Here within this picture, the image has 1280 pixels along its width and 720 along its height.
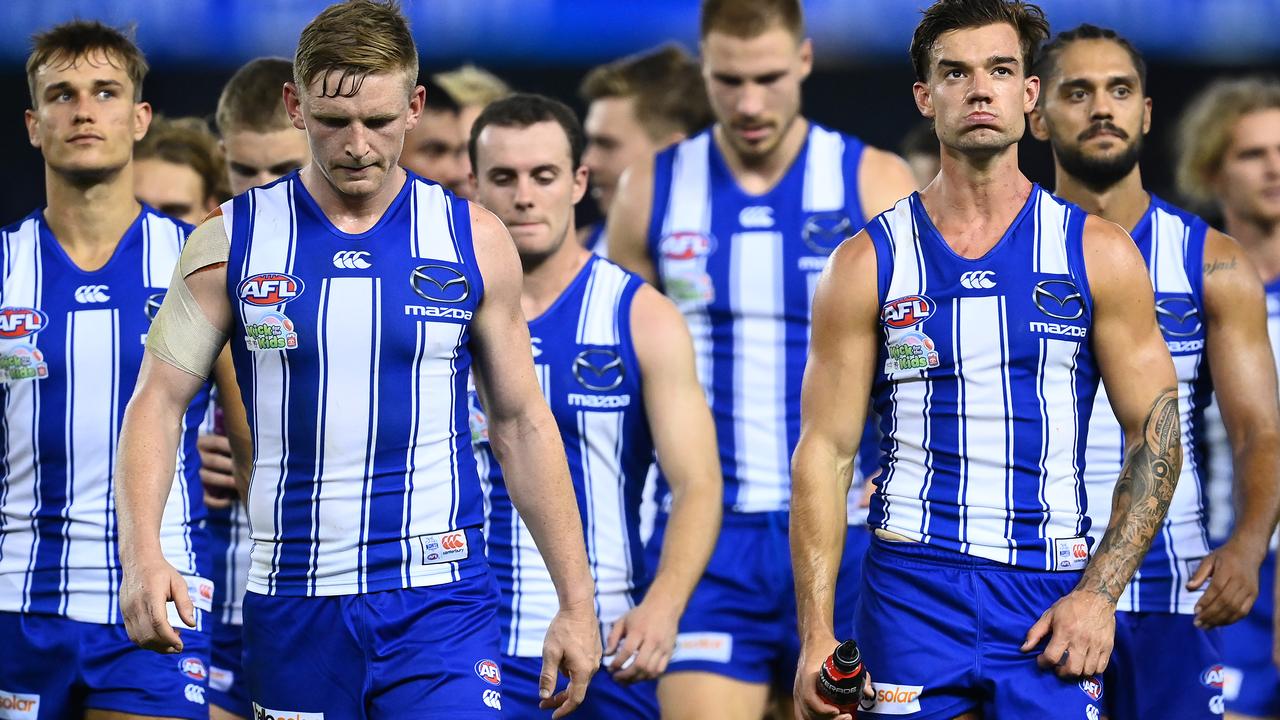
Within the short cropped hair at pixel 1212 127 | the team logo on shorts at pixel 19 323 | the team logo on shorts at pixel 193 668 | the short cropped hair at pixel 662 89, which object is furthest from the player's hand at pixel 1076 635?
the short cropped hair at pixel 662 89

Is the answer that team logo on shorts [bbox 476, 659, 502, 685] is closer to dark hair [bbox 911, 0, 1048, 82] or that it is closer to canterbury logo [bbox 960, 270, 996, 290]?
canterbury logo [bbox 960, 270, 996, 290]

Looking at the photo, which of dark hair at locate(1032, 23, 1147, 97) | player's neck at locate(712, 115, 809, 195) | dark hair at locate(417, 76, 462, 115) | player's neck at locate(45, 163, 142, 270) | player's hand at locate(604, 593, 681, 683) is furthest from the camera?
dark hair at locate(417, 76, 462, 115)

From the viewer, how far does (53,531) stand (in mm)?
5238

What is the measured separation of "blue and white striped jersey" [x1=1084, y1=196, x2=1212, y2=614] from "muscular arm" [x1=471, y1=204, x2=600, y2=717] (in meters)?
1.70

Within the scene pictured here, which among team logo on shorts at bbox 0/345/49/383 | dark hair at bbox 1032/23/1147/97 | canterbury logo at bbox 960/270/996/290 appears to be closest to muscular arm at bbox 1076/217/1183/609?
canterbury logo at bbox 960/270/996/290

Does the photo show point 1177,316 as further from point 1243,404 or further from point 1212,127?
point 1212,127

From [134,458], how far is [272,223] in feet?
2.17

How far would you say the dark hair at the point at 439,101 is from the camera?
7500 mm

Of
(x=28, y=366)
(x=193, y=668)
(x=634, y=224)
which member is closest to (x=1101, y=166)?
(x=634, y=224)

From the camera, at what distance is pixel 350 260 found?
440 centimetres

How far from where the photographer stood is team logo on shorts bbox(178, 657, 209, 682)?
205 inches

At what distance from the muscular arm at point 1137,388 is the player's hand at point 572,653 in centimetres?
124

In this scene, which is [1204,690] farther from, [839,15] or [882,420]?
[839,15]

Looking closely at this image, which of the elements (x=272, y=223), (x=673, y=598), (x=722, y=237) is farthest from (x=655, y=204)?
(x=272, y=223)
